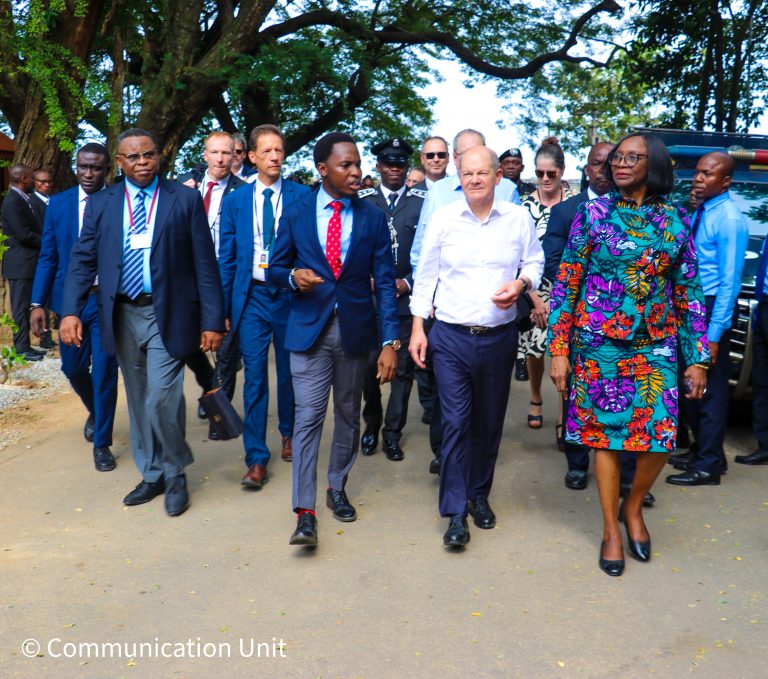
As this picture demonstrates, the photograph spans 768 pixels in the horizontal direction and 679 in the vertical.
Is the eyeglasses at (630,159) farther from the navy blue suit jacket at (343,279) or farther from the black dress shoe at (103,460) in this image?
the black dress shoe at (103,460)

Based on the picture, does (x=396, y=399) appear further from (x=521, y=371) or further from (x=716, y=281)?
(x=521, y=371)

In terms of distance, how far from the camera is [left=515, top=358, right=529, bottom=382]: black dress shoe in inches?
372

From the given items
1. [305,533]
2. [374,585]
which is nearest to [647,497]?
[374,585]

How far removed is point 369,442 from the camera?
6.81m

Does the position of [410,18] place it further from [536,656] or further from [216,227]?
[536,656]

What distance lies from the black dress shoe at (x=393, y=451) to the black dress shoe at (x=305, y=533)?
1.80 m

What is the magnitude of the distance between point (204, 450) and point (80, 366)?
3.56 feet

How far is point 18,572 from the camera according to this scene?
459cm

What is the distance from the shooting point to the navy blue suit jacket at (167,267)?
213 inches

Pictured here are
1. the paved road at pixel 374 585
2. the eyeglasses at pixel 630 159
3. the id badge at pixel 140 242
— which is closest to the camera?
the paved road at pixel 374 585

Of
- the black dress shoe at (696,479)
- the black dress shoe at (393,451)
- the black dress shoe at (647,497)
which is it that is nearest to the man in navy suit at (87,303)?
the black dress shoe at (393,451)

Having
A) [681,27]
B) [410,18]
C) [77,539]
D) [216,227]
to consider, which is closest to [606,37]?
[681,27]

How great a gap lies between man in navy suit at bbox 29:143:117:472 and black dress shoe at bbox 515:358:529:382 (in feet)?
14.5

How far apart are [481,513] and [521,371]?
4.36 meters
